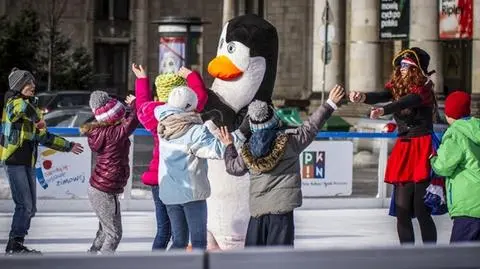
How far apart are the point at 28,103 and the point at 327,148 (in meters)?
6.22

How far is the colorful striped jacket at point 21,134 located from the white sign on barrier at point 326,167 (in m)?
5.83

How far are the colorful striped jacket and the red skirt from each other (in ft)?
9.47

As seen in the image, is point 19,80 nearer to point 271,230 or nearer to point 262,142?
point 262,142

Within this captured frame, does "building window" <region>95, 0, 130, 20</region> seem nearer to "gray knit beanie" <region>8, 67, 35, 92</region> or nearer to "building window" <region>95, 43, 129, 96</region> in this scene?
"building window" <region>95, 43, 129, 96</region>

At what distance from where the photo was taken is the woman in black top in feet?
35.0

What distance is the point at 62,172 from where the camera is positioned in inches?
637

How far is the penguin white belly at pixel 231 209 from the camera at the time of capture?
10.1 metres

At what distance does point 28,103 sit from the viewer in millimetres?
11750

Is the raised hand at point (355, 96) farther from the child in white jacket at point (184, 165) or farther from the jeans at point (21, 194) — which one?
the jeans at point (21, 194)

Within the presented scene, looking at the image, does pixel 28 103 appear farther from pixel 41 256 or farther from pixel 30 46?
pixel 30 46

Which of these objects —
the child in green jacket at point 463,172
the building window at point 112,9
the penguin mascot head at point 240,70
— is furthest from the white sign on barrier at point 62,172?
the building window at point 112,9

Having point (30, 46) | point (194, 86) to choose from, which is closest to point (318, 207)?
point (194, 86)

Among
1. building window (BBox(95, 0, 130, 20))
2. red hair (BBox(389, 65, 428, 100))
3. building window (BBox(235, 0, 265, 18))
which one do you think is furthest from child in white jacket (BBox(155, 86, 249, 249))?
building window (BBox(95, 0, 130, 20))

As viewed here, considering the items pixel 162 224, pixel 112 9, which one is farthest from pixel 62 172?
pixel 112 9
